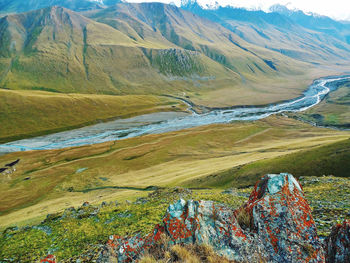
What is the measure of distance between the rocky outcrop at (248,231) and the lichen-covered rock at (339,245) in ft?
1.46

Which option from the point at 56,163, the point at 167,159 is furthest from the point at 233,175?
the point at 56,163

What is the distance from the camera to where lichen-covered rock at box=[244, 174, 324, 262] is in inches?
361

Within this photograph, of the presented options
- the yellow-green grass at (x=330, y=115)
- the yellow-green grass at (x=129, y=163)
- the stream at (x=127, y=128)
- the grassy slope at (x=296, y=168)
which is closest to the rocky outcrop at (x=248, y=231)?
the grassy slope at (x=296, y=168)

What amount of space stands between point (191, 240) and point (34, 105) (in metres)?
200

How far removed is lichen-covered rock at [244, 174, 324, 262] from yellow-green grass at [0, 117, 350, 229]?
34.0 meters

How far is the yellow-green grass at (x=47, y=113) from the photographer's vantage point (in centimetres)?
Result: 14950

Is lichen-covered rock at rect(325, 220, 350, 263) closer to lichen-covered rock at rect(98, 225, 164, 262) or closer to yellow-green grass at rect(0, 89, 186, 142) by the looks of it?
lichen-covered rock at rect(98, 225, 164, 262)

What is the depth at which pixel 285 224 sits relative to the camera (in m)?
9.88

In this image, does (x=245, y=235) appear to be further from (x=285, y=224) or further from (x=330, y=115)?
(x=330, y=115)

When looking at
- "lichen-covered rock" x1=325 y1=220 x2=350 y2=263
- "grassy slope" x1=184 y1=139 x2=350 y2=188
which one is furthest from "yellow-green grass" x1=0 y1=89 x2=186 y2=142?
"lichen-covered rock" x1=325 y1=220 x2=350 y2=263

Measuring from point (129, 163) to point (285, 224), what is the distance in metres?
80.2

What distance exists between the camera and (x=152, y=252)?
Answer: 9.50 m

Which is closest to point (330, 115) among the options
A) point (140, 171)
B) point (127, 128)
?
point (127, 128)

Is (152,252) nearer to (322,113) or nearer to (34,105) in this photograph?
(34,105)
